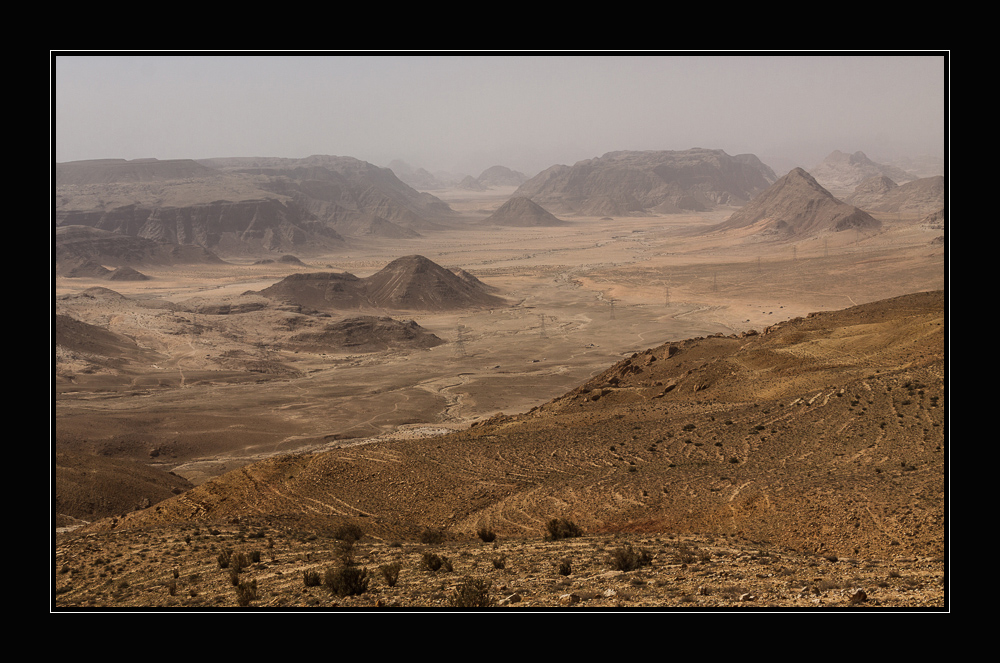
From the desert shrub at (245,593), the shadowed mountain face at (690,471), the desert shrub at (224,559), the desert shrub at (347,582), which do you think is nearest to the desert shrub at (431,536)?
the shadowed mountain face at (690,471)

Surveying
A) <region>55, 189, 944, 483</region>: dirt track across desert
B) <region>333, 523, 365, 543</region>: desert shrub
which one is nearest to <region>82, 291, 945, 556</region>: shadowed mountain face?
<region>333, 523, 365, 543</region>: desert shrub

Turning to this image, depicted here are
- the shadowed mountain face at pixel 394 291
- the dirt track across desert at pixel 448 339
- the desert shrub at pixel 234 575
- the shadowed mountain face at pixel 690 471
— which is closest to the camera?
the desert shrub at pixel 234 575

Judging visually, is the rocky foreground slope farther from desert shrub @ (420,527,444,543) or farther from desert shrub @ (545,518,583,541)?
desert shrub @ (545,518,583,541)

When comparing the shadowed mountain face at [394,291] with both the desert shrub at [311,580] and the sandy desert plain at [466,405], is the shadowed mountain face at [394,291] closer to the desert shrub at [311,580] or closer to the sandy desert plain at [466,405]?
the sandy desert plain at [466,405]

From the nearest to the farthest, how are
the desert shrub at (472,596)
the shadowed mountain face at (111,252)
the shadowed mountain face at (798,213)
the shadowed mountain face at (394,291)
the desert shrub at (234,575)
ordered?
the desert shrub at (472,596)
the desert shrub at (234,575)
the shadowed mountain face at (394,291)
the shadowed mountain face at (111,252)
the shadowed mountain face at (798,213)

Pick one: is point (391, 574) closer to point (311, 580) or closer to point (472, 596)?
point (311, 580)

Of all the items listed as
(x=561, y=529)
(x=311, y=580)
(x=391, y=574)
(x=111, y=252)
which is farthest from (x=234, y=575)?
(x=111, y=252)
